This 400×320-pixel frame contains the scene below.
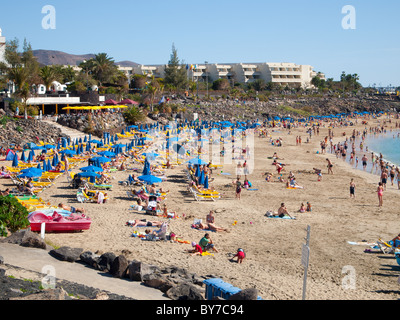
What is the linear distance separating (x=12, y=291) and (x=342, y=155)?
2949 centimetres

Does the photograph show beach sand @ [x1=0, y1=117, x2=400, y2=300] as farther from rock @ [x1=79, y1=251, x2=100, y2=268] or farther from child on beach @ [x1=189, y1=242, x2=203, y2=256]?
rock @ [x1=79, y1=251, x2=100, y2=268]

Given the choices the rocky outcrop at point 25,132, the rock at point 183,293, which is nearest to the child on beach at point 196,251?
the rock at point 183,293

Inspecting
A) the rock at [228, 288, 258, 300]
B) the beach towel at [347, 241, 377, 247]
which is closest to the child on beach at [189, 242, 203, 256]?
the rock at [228, 288, 258, 300]

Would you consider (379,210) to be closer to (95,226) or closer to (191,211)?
(191,211)

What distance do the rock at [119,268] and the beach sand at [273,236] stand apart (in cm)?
183

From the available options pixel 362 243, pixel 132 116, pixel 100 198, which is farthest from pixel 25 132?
pixel 362 243

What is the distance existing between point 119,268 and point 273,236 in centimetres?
606

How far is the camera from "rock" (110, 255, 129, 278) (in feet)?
29.4

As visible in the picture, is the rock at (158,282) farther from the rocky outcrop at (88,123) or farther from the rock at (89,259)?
the rocky outcrop at (88,123)

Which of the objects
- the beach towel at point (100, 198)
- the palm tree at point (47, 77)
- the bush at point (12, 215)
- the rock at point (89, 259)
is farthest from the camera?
the palm tree at point (47, 77)

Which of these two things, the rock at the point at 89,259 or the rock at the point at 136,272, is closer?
the rock at the point at 136,272

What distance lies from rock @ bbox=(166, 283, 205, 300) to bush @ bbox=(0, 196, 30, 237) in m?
5.11

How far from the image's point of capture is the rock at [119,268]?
8969 millimetres

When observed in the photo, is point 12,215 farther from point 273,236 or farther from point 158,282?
point 273,236
